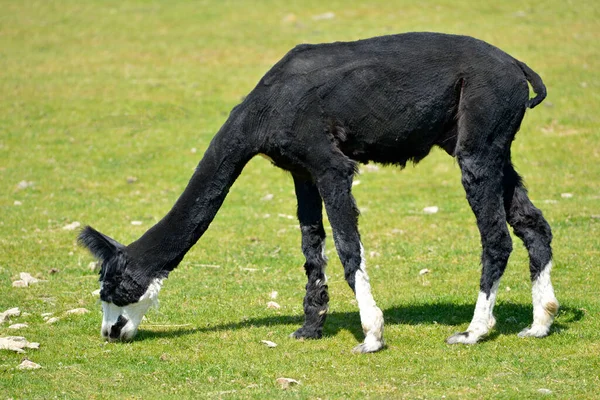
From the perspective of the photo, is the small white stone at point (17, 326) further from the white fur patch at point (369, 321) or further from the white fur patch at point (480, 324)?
the white fur patch at point (480, 324)

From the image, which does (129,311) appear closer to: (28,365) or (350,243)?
(28,365)

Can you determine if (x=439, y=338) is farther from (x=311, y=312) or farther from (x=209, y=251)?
(x=209, y=251)

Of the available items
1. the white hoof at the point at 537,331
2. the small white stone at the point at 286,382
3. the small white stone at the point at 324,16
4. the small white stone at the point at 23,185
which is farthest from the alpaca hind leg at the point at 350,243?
the small white stone at the point at 324,16

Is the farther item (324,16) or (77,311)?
(324,16)

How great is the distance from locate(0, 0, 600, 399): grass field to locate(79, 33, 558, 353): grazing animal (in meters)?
0.74

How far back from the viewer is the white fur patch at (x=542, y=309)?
400 inches

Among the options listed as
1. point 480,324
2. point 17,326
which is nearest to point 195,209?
point 17,326

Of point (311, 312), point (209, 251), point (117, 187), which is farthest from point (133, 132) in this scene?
point (311, 312)

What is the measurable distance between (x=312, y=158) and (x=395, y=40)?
1.84 meters

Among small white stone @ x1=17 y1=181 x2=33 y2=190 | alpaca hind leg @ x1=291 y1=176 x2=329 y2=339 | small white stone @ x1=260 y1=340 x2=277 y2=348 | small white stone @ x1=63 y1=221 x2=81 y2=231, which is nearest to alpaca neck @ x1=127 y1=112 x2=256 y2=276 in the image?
alpaca hind leg @ x1=291 y1=176 x2=329 y2=339

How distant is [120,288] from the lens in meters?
9.98

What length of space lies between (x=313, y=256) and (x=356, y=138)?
1541 millimetres

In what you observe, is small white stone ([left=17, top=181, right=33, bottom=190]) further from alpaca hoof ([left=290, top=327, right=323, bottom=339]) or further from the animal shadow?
alpaca hoof ([left=290, top=327, right=323, bottom=339])

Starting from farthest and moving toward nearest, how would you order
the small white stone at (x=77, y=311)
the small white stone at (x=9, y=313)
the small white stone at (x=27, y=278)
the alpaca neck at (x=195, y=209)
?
the small white stone at (x=27, y=278)
the small white stone at (x=77, y=311)
the small white stone at (x=9, y=313)
the alpaca neck at (x=195, y=209)
